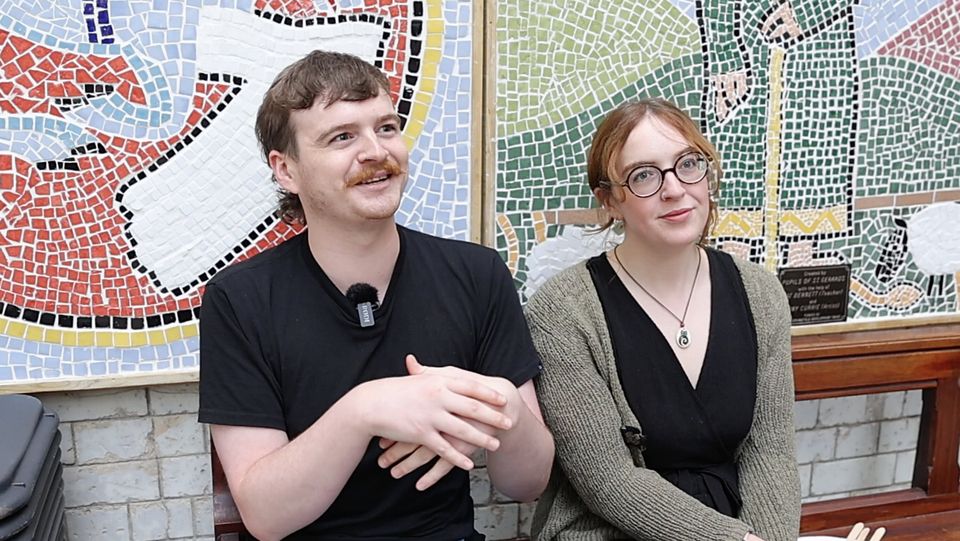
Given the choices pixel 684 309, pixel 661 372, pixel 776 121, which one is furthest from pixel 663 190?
pixel 776 121

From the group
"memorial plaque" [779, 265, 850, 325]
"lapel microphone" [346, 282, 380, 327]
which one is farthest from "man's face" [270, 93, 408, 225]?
"memorial plaque" [779, 265, 850, 325]

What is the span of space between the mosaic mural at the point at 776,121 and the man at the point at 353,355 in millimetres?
512

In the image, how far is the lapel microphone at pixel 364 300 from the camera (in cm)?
156

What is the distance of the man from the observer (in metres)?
1.37

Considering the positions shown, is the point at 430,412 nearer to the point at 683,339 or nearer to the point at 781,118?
the point at 683,339

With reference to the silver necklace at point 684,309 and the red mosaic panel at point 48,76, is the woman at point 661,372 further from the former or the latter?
the red mosaic panel at point 48,76

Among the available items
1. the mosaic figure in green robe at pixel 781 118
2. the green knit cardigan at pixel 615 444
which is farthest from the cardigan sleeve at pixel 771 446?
the mosaic figure in green robe at pixel 781 118

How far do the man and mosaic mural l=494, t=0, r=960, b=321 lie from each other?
1.68ft

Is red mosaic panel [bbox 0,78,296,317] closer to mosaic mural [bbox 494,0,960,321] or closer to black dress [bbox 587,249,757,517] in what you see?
mosaic mural [bbox 494,0,960,321]

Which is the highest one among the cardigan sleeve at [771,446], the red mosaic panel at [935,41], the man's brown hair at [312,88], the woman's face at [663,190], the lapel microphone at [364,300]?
the red mosaic panel at [935,41]

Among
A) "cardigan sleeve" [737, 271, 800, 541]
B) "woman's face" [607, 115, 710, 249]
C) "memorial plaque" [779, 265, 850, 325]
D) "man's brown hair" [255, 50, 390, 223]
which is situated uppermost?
"man's brown hair" [255, 50, 390, 223]

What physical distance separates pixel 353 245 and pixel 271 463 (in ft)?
1.42

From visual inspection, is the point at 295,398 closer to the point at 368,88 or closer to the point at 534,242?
the point at 368,88

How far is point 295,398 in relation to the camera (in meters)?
1.55
